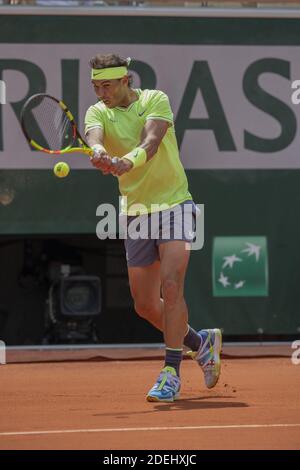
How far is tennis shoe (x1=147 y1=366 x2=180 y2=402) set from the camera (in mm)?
6094

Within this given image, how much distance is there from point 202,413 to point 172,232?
3.46 feet

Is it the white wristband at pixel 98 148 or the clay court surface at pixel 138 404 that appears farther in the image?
the white wristband at pixel 98 148

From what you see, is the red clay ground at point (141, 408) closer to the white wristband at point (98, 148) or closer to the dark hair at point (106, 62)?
the white wristband at point (98, 148)

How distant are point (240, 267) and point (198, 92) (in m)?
1.43

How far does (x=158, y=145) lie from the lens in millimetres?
6117

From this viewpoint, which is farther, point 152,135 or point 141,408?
point 152,135

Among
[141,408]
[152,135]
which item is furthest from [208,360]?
[152,135]

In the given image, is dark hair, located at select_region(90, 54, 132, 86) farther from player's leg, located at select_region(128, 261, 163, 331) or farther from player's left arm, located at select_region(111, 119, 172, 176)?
player's leg, located at select_region(128, 261, 163, 331)

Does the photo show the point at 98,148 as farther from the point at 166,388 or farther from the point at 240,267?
the point at 240,267

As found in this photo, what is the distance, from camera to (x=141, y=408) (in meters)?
5.92

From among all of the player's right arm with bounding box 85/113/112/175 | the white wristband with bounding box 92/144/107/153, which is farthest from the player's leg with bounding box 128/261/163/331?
the white wristband with bounding box 92/144/107/153

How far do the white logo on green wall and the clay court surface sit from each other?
0.48m

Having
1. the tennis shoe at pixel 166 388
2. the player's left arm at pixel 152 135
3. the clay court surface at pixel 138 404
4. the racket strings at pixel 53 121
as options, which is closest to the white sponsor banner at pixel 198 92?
the clay court surface at pixel 138 404

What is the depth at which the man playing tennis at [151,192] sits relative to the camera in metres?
6.14
